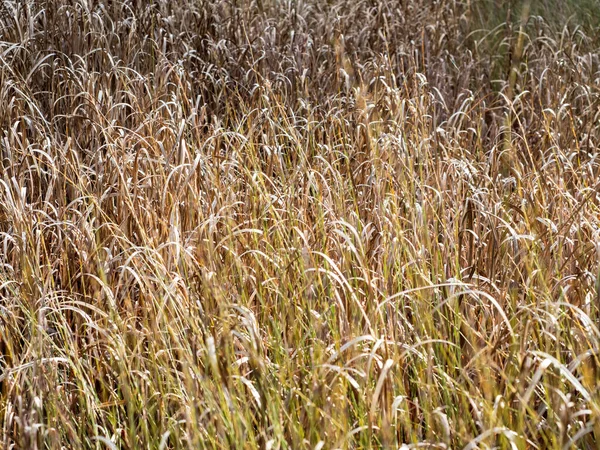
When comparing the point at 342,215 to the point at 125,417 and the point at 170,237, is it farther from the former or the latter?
the point at 125,417

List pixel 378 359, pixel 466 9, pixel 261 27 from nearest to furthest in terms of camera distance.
Answer: pixel 378 359 < pixel 261 27 < pixel 466 9

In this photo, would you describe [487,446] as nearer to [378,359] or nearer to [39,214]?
[378,359]

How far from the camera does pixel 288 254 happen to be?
7.50 feet

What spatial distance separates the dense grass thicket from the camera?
1.71m

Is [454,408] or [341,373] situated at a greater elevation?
[341,373]

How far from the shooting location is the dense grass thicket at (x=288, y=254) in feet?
5.62

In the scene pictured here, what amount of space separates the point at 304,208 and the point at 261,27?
240 centimetres

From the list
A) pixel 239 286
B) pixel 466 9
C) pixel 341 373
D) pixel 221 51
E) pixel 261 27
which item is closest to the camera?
pixel 341 373

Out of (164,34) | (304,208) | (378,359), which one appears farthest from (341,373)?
(164,34)

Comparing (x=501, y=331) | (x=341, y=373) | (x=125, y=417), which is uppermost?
(x=341, y=373)

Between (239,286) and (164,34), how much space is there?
258cm

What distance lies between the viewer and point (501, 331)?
6.44 ft

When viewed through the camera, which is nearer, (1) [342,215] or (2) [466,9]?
(1) [342,215]

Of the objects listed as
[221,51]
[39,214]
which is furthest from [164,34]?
[39,214]
